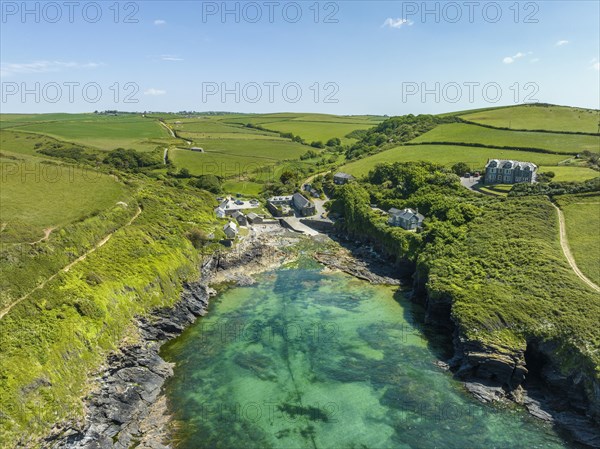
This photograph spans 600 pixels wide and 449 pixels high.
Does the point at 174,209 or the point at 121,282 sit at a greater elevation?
the point at 174,209

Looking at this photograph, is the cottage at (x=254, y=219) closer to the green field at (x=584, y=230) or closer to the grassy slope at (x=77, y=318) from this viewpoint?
the grassy slope at (x=77, y=318)

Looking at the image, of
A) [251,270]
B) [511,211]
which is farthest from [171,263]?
[511,211]

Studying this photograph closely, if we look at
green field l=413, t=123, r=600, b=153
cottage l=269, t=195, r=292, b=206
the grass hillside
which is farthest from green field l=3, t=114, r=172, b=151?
green field l=413, t=123, r=600, b=153

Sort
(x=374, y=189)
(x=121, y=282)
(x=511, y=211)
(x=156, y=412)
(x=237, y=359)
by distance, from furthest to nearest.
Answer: (x=374, y=189) → (x=511, y=211) → (x=121, y=282) → (x=237, y=359) → (x=156, y=412)

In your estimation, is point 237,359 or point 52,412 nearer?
point 52,412

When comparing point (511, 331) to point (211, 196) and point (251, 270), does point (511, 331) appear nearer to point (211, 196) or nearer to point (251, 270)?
point (251, 270)
